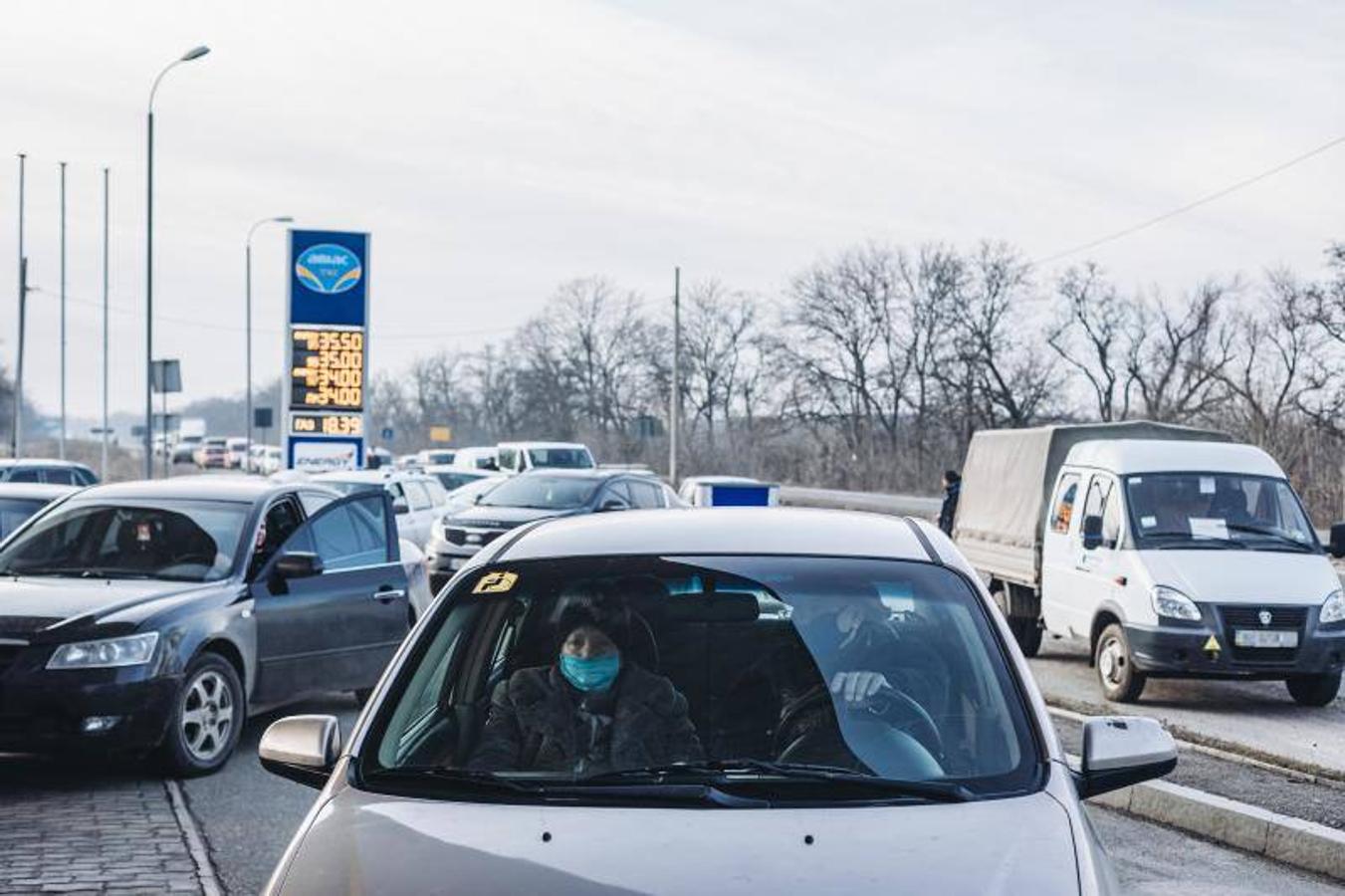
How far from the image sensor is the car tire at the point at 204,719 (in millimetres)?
9539

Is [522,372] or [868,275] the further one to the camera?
[522,372]

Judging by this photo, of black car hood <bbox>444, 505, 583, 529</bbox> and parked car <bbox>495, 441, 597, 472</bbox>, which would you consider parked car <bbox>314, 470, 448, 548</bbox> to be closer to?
black car hood <bbox>444, 505, 583, 529</bbox>

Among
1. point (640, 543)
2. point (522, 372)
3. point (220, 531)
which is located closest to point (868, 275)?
point (522, 372)

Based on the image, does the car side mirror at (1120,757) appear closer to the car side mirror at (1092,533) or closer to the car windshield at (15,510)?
the car side mirror at (1092,533)

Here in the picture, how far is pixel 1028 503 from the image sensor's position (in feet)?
63.2

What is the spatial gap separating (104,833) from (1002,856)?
560 centimetres

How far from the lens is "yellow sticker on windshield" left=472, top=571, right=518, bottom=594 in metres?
4.69

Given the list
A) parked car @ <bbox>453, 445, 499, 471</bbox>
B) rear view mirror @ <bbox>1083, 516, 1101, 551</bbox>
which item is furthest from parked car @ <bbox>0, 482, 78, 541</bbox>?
parked car @ <bbox>453, 445, 499, 471</bbox>

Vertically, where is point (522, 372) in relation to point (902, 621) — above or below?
above

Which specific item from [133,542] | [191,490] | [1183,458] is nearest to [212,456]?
[1183,458]

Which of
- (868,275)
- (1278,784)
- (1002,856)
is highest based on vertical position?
(868,275)

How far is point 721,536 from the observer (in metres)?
4.84

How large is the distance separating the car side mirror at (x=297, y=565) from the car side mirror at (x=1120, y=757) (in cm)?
692

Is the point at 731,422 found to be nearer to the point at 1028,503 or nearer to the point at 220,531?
the point at 1028,503
